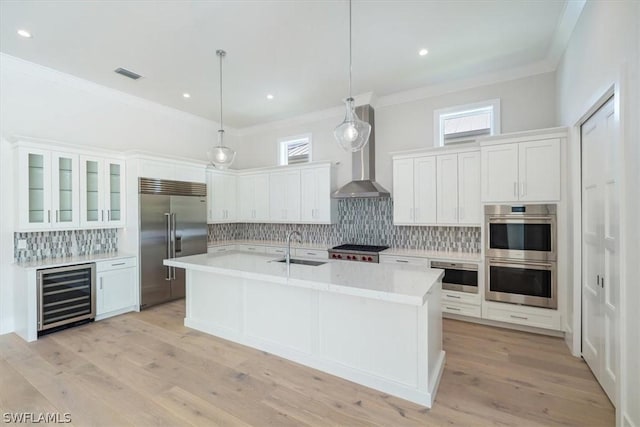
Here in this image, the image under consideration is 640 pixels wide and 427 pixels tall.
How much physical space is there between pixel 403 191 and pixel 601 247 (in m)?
2.41

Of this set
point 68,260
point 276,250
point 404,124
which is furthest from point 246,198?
point 404,124

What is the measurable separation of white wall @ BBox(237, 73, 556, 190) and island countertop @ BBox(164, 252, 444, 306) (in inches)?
96.7

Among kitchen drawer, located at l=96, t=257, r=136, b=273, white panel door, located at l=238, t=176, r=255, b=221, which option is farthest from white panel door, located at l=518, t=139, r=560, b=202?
kitchen drawer, located at l=96, t=257, r=136, b=273

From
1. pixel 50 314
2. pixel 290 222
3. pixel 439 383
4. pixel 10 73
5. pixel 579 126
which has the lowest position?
pixel 439 383

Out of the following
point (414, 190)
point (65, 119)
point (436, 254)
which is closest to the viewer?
point (65, 119)

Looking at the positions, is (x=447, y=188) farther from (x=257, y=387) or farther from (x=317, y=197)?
(x=257, y=387)

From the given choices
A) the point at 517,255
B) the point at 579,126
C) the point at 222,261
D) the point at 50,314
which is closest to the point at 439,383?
the point at 517,255

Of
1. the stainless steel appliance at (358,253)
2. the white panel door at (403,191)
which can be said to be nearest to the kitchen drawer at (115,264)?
the stainless steel appliance at (358,253)

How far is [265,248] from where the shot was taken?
19.2 feet

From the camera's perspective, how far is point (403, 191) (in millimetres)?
4492

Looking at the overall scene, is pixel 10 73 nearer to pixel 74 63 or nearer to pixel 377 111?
pixel 74 63

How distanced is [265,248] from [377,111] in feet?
10.9

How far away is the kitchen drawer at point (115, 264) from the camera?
13.3 feet

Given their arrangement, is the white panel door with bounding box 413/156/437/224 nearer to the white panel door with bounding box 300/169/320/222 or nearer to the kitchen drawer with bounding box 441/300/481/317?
the kitchen drawer with bounding box 441/300/481/317
